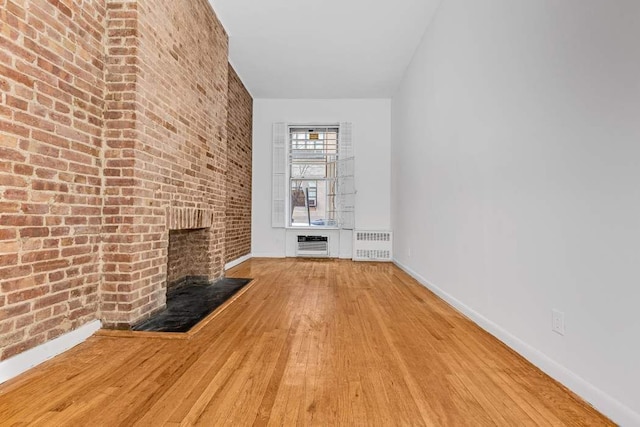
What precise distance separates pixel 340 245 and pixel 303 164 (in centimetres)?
184

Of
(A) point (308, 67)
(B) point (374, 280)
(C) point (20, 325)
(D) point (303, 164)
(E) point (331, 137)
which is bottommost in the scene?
(B) point (374, 280)

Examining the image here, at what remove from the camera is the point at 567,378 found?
1.56 metres

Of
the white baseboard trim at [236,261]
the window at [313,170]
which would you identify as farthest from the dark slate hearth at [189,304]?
the window at [313,170]

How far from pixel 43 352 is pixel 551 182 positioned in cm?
291

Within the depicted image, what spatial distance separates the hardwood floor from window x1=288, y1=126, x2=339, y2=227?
406 cm

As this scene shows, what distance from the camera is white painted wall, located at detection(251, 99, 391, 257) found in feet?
21.0

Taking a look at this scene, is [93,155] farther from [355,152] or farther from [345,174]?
[355,152]

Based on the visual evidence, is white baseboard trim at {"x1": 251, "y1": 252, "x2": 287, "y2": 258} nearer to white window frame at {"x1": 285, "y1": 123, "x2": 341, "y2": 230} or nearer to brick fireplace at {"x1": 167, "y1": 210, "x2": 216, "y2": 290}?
white window frame at {"x1": 285, "y1": 123, "x2": 341, "y2": 230}

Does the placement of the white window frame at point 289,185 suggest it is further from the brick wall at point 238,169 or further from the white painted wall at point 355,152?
the brick wall at point 238,169

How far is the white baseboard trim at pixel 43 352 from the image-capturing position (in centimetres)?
157

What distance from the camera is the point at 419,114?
436 cm

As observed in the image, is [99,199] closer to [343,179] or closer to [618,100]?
[618,100]

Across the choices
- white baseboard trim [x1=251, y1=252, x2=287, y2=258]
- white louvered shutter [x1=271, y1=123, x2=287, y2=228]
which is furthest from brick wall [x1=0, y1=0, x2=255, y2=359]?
white baseboard trim [x1=251, y1=252, x2=287, y2=258]

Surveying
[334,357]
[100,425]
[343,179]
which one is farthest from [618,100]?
[343,179]
